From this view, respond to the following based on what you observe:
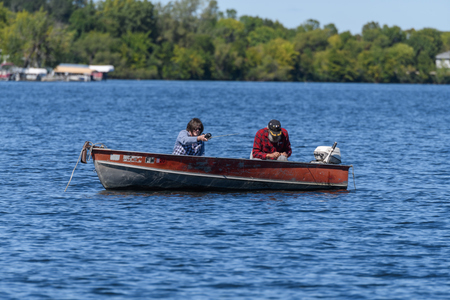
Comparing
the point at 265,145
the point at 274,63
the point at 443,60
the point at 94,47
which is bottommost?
the point at 265,145

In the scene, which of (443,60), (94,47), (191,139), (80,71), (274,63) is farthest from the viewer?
(443,60)

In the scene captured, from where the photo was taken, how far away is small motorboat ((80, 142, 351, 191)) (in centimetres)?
1859

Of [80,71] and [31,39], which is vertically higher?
[31,39]

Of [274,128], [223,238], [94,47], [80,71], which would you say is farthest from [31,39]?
[223,238]

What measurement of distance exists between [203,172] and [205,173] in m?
0.07

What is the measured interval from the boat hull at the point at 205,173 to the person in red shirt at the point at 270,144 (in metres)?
0.32

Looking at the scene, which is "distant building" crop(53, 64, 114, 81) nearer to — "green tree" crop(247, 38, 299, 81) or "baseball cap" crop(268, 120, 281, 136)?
"green tree" crop(247, 38, 299, 81)

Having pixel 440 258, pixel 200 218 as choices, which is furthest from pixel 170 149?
pixel 440 258

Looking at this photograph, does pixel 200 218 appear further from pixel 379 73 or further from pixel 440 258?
pixel 379 73

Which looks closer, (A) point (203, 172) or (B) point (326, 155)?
(A) point (203, 172)

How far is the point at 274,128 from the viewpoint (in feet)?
62.8

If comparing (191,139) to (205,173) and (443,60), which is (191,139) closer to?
(205,173)

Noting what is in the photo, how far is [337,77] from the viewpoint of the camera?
647ft

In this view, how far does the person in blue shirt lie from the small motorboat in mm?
422
